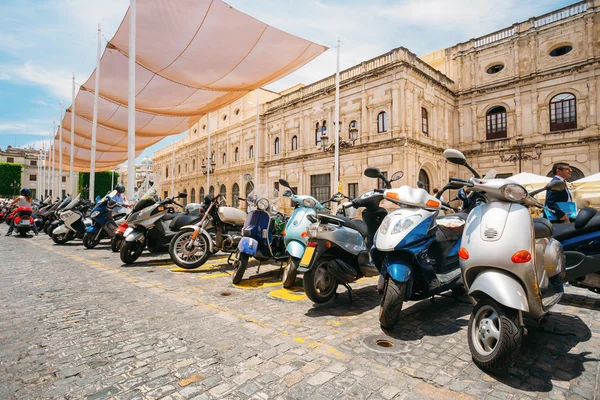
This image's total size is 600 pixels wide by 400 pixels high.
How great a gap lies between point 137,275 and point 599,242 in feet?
21.5

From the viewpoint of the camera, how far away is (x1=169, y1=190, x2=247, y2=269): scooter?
5.86 m

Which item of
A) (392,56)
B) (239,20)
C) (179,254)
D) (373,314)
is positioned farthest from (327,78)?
(373,314)

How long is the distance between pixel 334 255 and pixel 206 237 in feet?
10.2

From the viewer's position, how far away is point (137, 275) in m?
5.41

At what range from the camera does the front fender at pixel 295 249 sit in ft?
13.2

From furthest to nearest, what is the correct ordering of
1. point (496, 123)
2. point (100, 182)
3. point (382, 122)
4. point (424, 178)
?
point (100, 182) → point (496, 123) → point (424, 178) → point (382, 122)

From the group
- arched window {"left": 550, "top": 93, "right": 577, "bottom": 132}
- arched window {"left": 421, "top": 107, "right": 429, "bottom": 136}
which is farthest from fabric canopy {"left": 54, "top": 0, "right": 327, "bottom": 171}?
arched window {"left": 550, "top": 93, "right": 577, "bottom": 132}

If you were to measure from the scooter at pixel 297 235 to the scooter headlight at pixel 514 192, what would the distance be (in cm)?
239

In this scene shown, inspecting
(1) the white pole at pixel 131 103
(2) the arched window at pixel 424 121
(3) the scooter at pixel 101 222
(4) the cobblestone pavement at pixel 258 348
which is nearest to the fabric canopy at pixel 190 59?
(1) the white pole at pixel 131 103

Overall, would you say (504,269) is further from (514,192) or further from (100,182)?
(100,182)

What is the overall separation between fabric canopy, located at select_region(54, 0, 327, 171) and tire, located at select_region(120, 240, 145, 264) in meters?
6.13

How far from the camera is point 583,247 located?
12.1 feet

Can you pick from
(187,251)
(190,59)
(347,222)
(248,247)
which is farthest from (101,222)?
(347,222)

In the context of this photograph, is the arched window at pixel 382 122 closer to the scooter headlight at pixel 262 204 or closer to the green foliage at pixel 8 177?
the scooter headlight at pixel 262 204
